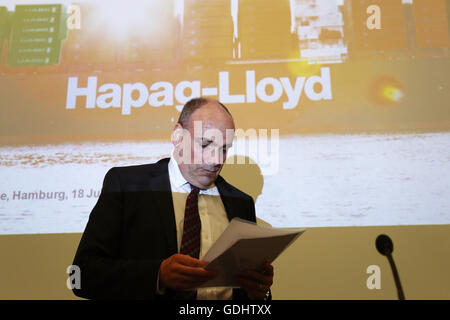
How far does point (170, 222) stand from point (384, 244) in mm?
973

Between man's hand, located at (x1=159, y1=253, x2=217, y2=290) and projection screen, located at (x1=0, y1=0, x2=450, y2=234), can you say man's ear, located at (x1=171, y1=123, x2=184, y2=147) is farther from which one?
man's hand, located at (x1=159, y1=253, x2=217, y2=290)

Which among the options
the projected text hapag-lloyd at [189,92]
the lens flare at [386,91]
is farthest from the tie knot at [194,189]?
the lens flare at [386,91]

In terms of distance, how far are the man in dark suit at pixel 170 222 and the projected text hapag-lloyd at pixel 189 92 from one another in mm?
402

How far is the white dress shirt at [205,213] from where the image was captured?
147cm

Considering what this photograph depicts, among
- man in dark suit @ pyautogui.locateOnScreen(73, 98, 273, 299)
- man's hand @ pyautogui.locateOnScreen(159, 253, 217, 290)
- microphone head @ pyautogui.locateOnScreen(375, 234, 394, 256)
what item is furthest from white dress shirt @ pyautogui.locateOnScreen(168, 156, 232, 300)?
microphone head @ pyautogui.locateOnScreen(375, 234, 394, 256)

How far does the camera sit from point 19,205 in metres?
1.93

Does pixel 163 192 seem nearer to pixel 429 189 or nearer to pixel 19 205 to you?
pixel 19 205

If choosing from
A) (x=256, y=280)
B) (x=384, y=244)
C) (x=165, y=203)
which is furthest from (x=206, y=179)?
(x=384, y=244)

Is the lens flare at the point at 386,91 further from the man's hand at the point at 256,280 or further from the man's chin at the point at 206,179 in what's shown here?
the man's hand at the point at 256,280

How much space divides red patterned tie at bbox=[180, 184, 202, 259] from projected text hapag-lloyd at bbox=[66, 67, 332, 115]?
0.71 meters

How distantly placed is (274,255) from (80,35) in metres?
1.64

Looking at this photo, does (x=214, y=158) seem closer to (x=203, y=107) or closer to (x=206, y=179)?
(x=206, y=179)

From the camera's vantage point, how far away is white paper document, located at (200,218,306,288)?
1.09m
